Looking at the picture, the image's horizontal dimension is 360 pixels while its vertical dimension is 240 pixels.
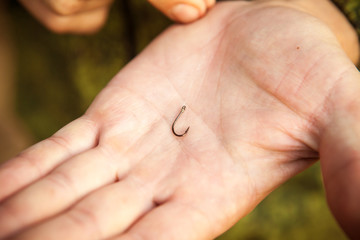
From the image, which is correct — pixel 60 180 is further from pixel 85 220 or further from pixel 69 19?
pixel 69 19

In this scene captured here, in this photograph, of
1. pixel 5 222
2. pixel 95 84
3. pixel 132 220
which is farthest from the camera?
pixel 95 84

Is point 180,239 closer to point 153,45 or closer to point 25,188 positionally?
point 25,188

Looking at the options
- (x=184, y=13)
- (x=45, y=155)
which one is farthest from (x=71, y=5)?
(x=45, y=155)

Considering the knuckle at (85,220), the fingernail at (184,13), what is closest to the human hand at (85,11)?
the fingernail at (184,13)

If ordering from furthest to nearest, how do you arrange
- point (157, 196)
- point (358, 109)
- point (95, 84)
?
point (95, 84) → point (157, 196) → point (358, 109)

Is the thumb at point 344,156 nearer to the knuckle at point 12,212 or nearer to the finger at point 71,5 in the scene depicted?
the knuckle at point 12,212

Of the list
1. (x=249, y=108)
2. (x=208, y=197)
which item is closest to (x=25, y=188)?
(x=208, y=197)

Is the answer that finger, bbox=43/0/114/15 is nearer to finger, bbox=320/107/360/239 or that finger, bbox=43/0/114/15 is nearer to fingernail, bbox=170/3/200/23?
fingernail, bbox=170/3/200/23
